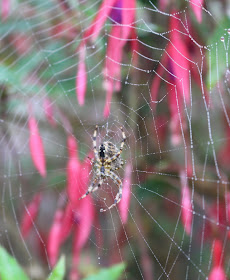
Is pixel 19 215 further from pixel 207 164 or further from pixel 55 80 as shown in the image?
pixel 207 164

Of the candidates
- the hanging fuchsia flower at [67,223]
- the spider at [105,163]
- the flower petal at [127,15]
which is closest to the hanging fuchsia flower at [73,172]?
the hanging fuchsia flower at [67,223]

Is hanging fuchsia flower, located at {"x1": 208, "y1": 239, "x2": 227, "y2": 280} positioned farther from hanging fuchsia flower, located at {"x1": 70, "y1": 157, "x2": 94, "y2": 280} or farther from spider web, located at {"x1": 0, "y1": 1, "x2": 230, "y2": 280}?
hanging fuchsia flower, located at {"x1": 70, "y1": 157, "x2": 94, "y2": 280}

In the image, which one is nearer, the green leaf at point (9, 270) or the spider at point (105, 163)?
the green leaf at point (9, 270)

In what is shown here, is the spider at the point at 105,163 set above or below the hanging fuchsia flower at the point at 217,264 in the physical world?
above

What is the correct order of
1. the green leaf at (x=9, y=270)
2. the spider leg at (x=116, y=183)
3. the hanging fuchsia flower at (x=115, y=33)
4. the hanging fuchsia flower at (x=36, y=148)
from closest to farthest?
the green leaf at (x=9, y=270) < the hanging fuchsia flower at (x=115, y=33) < the hanging fuchsia flower at (x=36, y=148) < the spider leg at (x=116, y=183)

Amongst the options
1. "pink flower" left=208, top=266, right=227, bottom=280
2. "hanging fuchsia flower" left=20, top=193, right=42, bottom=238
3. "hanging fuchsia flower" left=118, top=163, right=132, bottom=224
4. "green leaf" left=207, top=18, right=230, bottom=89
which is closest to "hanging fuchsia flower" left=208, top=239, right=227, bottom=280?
"pink flower" left=208, top=266, right=227, bottom=280

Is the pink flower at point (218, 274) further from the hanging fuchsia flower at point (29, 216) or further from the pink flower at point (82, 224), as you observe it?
the hanging fuchsia flower at point (29, 216)

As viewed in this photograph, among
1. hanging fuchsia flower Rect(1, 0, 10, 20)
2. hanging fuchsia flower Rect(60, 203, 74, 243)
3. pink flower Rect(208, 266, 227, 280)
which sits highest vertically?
hanging fuchsia flower Rect(1, 0, 10, 20)

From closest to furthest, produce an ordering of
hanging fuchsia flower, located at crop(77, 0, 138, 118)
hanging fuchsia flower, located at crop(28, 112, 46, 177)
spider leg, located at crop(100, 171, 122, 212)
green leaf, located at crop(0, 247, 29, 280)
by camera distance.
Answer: green leaf, located at crop(0, 247, 29, 280), hanging fuchsia flower, located at crop(77, 0, 138, 118), hanging fuchsia flower, located at crop(28, 112, 46, 177), spider leg, located at crop(100, 171, 122, 212)
